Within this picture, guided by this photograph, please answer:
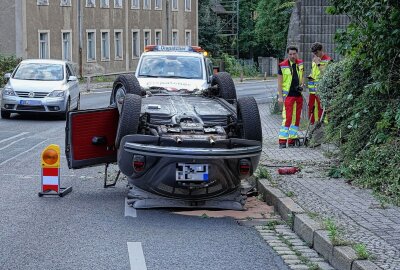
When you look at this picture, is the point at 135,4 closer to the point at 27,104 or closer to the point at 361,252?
the point at 27,104

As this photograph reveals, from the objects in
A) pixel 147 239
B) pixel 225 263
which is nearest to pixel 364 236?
pixel 225 263

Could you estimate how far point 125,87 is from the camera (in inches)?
528

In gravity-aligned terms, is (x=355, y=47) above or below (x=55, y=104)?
above

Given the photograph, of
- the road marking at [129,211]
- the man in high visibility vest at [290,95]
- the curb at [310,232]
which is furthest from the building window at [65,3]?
the road marking at [129,211]

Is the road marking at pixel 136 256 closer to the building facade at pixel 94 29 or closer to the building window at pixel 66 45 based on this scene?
the building facade at pixel 94 29

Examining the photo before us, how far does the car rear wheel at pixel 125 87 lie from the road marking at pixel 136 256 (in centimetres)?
408

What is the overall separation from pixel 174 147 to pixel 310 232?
2253mm

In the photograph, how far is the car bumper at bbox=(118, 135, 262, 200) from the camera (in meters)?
10.7

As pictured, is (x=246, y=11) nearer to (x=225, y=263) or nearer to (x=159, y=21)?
(x=159, y=21)

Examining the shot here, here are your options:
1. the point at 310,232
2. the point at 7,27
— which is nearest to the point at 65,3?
the point at 7,27

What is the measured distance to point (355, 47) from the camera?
1326 cm

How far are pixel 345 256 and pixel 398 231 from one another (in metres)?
1.29

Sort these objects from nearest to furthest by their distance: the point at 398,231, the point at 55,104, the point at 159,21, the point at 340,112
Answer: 1. the point at 398,231
2. the point at 340,112
3. the point at 55,104
4. the point at 159,21

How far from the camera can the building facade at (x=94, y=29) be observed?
50125 mm
